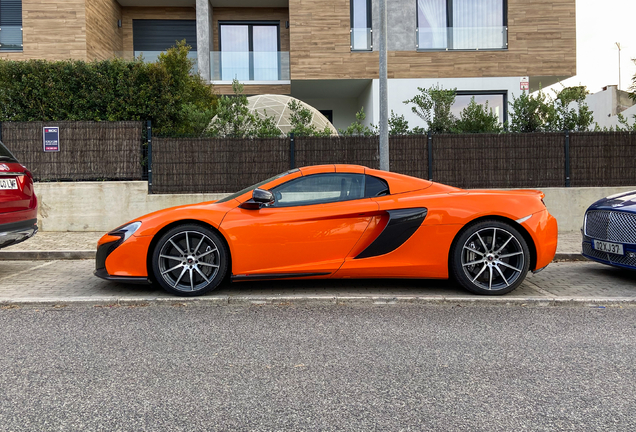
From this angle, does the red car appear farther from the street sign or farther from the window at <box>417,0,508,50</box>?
the window at <box>417,0,508,50</box>

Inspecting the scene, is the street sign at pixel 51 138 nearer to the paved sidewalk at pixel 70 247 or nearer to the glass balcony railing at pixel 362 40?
the paved sidewalk at pixel 70 247

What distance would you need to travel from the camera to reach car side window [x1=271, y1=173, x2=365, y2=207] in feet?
18.1

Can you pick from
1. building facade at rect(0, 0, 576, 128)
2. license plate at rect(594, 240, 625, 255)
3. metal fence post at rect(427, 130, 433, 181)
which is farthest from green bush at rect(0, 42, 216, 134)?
building facade at rect(0, 0, 576, 128)

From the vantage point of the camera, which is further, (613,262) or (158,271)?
(613,262)

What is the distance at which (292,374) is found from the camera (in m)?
3.32

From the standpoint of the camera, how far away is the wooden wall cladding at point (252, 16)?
932 inches

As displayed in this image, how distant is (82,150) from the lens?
37.2 ft

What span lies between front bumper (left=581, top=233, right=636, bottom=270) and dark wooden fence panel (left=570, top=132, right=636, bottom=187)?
217 inches

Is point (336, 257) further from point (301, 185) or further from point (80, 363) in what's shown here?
point (80, 363)

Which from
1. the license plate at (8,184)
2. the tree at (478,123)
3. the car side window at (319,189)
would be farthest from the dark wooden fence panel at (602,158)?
the license plate at (8,184)

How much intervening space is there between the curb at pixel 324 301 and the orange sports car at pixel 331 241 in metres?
0.17

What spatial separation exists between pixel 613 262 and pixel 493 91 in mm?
14973

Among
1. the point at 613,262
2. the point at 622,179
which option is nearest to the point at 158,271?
the point at 613,262

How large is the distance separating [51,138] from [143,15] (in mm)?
14669
